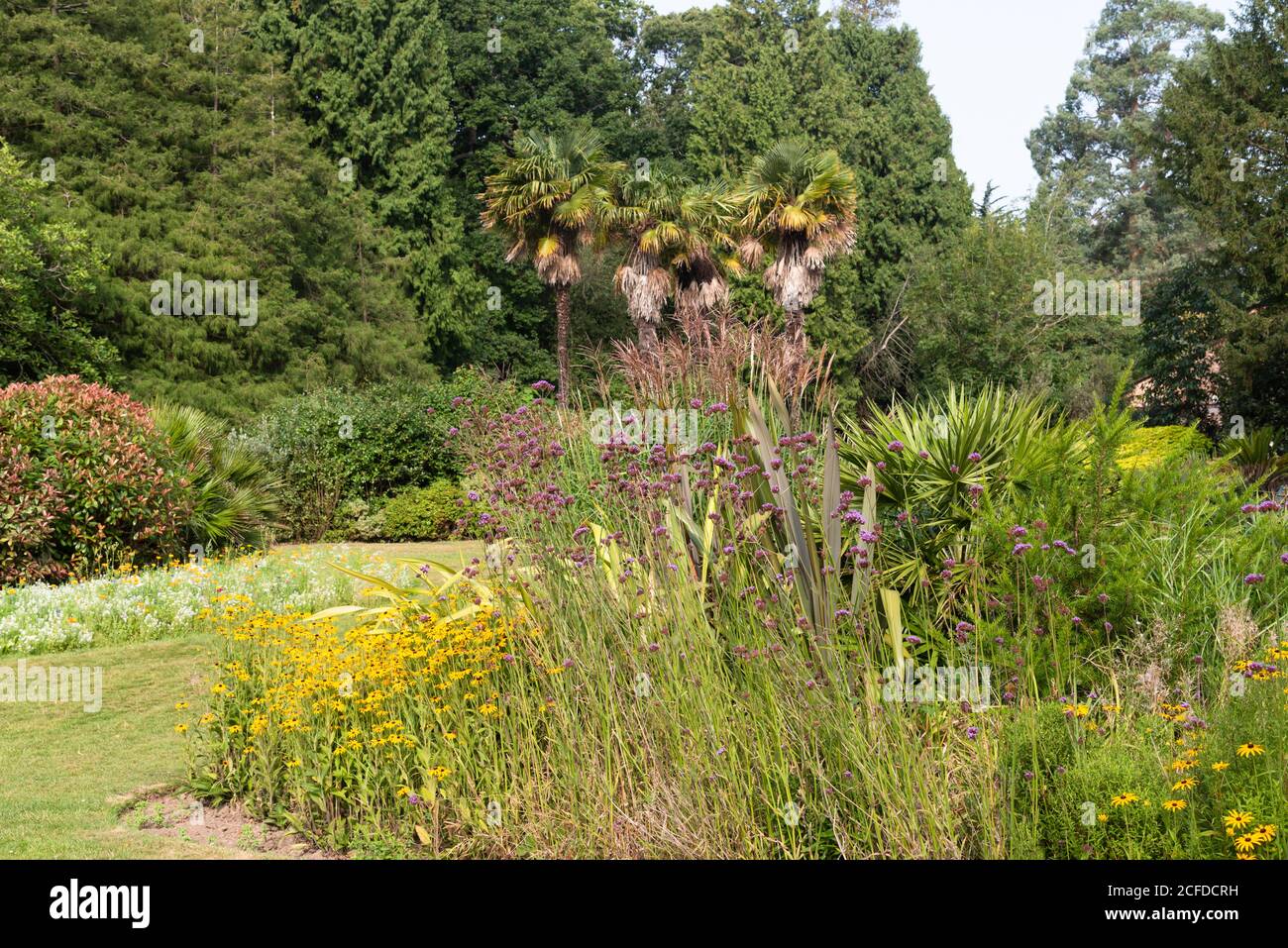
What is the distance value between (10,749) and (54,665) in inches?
85.1

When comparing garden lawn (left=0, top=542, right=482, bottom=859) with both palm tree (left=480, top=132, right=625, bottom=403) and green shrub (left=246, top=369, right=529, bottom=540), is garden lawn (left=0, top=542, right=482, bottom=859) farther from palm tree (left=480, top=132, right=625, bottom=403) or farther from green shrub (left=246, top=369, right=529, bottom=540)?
palm tree (left=480, top=132, right=625, bottom=403)

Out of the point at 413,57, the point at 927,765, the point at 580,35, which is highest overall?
the point at 580,35

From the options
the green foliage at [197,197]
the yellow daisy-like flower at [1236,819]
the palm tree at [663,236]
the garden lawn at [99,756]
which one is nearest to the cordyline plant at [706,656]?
the yellow daisy-like flower at [1236,819]

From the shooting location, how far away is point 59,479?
1197 cm

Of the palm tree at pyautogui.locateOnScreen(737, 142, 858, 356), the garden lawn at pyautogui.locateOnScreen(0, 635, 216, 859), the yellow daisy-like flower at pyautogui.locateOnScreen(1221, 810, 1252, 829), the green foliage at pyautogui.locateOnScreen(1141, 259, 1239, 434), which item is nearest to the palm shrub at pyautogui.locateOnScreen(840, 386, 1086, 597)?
the yellow daisy-like flower at pyautogui.locateOnScreen(1221, 810, 1252, 829)

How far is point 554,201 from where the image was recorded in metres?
28.7

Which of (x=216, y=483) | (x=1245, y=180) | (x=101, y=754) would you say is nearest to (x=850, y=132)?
(x=1245, y=180)

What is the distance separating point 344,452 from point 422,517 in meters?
2.20

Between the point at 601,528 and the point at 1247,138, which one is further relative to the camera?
the point at 1247,138

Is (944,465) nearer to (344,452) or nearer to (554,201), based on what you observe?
(344,452)

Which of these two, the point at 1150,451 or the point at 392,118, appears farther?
the point at 392,118
